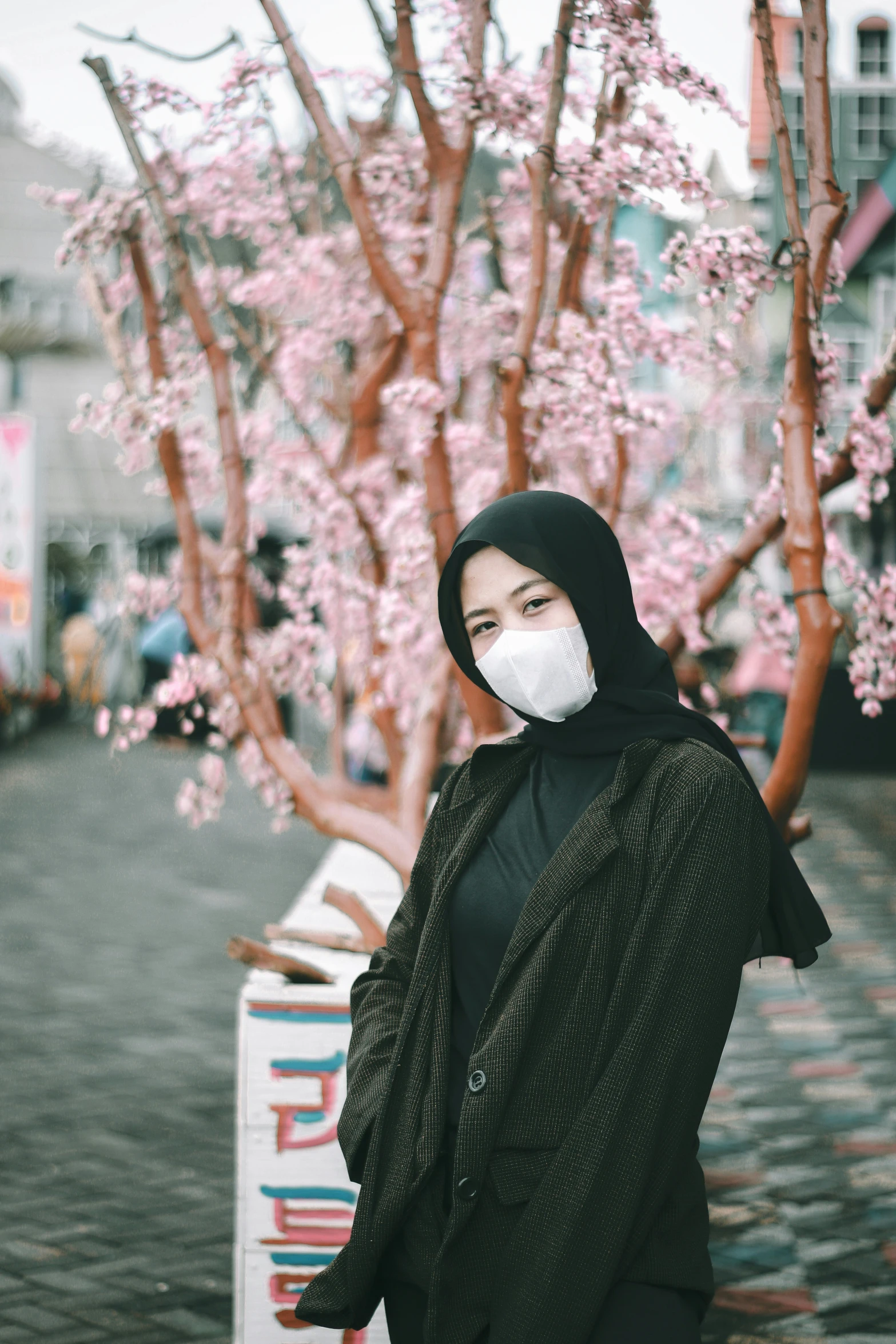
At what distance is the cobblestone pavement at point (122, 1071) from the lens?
12.7 feet

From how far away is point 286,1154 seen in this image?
10.4ft

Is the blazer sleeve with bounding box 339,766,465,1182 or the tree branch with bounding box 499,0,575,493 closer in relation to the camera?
the blazer sleeve with bounding box 339,766,465,1182

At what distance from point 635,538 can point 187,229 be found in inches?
85.7

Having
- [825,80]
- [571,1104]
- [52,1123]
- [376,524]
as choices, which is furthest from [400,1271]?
[376,524]

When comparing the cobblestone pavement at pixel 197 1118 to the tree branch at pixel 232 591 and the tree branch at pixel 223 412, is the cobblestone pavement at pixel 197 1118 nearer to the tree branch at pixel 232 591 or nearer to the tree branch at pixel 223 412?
the tree branch at pixel 232 591

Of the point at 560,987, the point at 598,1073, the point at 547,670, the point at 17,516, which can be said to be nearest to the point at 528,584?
the point at 547,670

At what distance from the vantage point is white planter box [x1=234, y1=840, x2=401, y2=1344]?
10.3 ft

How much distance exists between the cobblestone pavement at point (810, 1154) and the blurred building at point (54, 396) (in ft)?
41.8

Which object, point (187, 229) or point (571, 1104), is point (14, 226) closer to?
point (187, 229)

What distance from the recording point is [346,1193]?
3154mm

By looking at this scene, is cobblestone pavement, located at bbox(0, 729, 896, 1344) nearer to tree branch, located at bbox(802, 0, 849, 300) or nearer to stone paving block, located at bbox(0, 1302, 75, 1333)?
stone paving block, located at bbox(0, 1302, 75, 1333)

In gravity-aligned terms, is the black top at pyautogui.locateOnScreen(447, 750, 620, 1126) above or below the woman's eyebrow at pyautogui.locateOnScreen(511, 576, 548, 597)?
below

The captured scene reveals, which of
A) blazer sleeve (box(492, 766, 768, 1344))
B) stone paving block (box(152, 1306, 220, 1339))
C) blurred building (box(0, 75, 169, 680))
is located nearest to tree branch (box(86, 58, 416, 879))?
stone paving block (box(152, 1306, 220, 1339))

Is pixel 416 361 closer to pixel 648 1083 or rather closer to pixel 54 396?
pixel 648 1083
